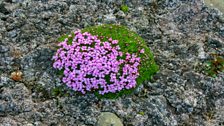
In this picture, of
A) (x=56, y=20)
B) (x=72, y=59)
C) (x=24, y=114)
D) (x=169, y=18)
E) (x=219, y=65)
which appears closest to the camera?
(x=24, y=114)

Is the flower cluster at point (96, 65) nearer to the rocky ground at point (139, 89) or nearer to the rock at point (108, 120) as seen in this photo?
the rocky ground at point (139, 89)

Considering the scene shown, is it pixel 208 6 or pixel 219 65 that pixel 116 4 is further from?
pixel 219 65

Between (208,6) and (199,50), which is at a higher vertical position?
(208,6)

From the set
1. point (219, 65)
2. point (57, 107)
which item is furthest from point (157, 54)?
point (57, 107)

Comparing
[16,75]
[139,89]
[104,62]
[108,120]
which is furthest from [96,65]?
[16,75]

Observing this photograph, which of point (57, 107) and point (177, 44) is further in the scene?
point (177, 44)

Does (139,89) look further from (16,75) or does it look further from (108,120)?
(16,75)

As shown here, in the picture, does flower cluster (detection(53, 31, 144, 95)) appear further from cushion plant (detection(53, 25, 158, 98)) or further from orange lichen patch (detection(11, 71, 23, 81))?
orange lichen patch (detection(11, 71, 23, 81))
